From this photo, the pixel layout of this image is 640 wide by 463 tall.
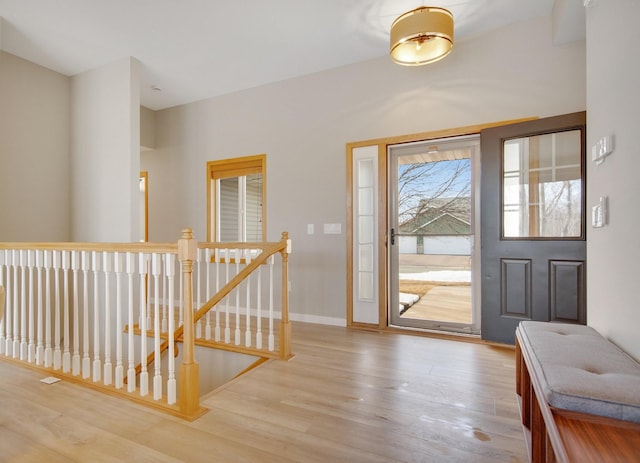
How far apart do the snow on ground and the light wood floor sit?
2241 millimetres

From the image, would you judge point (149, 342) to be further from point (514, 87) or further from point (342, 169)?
point (514, 87)

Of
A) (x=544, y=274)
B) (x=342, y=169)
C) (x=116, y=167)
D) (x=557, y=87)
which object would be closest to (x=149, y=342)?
(x=116, y=167)

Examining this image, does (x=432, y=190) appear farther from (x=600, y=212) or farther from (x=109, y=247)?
(x=109, y=247)

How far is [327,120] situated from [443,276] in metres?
2.88

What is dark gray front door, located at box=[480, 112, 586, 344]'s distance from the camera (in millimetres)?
2617

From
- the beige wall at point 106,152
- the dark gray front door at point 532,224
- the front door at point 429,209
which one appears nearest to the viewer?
the dark gray front door at point 532,224

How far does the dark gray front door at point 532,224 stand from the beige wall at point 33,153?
15.7ft

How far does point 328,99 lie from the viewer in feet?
12.4

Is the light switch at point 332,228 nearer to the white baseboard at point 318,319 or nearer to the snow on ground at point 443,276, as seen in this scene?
the white baseboard at point 318,319

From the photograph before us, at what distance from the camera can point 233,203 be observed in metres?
4.59

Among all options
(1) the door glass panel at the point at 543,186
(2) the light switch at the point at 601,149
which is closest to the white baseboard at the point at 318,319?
(1) the door glass panel at the point at 543,186

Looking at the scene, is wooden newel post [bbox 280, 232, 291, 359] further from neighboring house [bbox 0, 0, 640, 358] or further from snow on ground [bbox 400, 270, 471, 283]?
snow on ground [bbox 400, 270, 471, 283]

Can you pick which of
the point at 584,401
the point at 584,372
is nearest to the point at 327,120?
the point at 584,372

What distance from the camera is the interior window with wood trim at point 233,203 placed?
4.45 m
